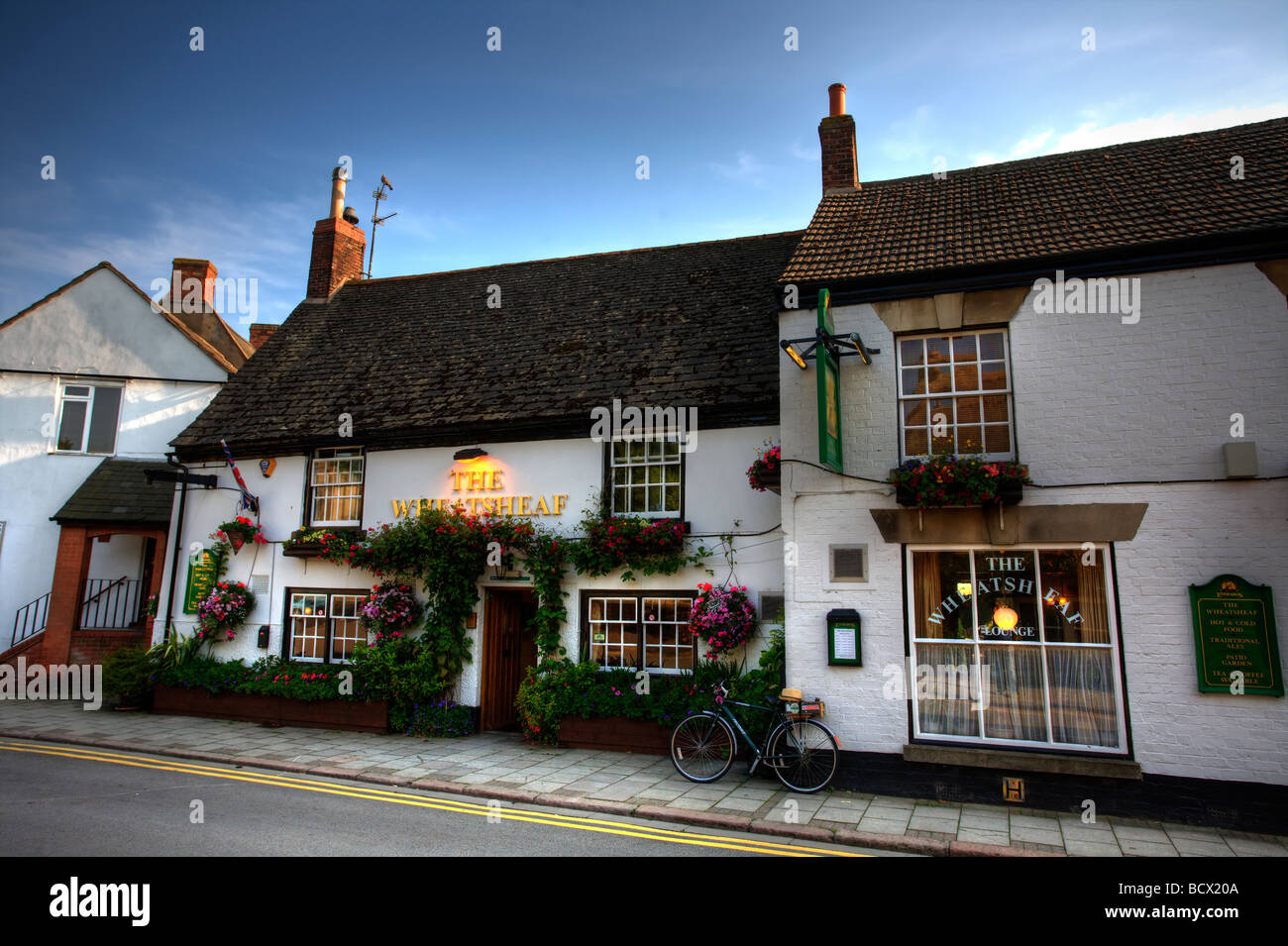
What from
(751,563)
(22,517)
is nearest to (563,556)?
(751,563)

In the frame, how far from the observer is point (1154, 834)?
23.9 ft

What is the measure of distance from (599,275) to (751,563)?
847cm

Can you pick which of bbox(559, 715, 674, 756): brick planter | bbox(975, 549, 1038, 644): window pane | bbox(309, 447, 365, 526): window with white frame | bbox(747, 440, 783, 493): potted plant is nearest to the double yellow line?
bbox(559, 715, 674, 756): brick planter

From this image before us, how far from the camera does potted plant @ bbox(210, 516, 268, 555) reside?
1413 centimetres

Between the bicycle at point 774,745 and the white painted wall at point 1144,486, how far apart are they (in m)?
0.32

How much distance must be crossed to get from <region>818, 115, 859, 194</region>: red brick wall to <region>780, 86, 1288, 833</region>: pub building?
343cm

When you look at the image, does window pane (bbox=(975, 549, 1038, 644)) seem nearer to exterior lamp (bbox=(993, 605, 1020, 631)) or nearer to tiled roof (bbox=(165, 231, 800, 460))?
exterior lamp (bbox=(993, 605, 1020, 631))

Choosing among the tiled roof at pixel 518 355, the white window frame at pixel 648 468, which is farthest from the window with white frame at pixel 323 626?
the white window frame at pixel 648 468

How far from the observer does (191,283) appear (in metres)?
21.7

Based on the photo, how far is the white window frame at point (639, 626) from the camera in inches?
441

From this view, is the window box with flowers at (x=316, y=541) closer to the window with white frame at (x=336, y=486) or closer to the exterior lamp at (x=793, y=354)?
the window with white frame at (x=336, y=486)

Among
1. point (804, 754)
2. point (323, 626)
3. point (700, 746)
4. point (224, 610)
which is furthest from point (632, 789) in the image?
point (224, 610)

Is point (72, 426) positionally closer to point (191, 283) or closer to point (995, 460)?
point (191, 283)

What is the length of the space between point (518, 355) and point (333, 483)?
4428mm
